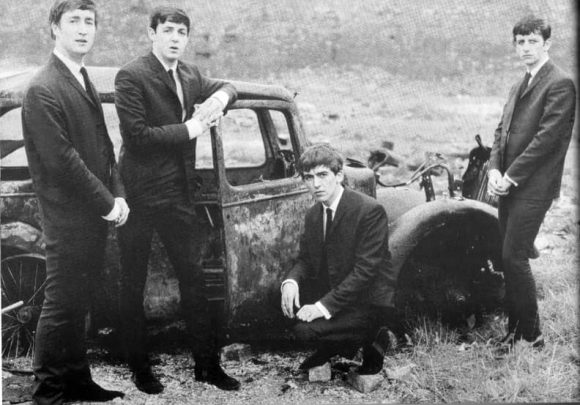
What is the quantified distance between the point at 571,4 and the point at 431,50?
224 centimetres

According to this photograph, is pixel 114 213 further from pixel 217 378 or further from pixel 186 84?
pixel 217 378

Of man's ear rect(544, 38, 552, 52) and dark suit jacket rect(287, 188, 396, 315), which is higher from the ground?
Result: man's ear rect(544, 38, 552, 52)

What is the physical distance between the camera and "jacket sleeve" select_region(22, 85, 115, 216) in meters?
2.47

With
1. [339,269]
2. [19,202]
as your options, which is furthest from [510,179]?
[19,202]

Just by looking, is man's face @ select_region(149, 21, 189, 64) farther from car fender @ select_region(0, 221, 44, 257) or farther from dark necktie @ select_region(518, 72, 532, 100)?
dark necktie @ select_region(518, 72, 532, 100)

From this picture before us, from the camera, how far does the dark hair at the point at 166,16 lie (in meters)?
2.66

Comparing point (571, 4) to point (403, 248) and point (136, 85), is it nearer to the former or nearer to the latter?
point (403, 248)

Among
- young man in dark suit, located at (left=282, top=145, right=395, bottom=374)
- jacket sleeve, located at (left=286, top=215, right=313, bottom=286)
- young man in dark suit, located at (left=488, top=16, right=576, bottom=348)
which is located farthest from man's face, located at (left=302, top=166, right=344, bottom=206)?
young man in dark suit, located at (left=488, top=16, right=576, bottom=348)

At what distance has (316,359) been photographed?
2.99 metres

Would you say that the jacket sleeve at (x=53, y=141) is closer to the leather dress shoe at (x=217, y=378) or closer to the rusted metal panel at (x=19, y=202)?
the rusted metal panel at (x=19, y=202)

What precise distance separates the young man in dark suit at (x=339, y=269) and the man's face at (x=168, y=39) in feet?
2.48

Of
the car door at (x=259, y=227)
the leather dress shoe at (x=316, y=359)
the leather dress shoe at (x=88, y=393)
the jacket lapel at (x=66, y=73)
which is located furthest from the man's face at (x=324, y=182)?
the leather dress shoe at (x=88, y=393)

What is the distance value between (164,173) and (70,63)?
0.61 m

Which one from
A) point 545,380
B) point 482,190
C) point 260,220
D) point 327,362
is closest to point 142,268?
point 260,220
